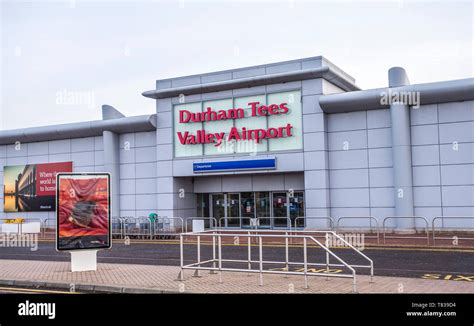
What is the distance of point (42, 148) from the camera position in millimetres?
35844

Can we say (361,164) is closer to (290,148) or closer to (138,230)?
(290,148)

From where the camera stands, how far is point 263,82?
27.3m

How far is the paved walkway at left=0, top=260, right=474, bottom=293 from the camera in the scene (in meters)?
10.3

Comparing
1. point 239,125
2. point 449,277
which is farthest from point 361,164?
point 449,277

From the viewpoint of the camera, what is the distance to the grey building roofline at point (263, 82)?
2614 centimetres

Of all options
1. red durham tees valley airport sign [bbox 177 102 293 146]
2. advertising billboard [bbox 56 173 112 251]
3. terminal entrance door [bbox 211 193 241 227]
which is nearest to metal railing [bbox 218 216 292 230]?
terminal entrance door [bbox 211 193 241 227]

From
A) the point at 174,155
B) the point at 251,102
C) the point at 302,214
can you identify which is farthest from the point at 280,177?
the point at 174,155

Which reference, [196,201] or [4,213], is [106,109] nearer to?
[196,201]

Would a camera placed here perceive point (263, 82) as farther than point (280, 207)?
No

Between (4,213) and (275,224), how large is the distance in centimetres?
1986

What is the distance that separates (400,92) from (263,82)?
22.1ft

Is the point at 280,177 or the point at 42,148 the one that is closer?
the point at 280,177

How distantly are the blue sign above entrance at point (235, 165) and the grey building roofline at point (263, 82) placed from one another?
12.7 ft
